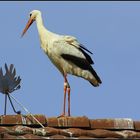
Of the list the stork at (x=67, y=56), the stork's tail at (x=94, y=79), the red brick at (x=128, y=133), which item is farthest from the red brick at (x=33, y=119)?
the stork's tail at (x=94, y=79)

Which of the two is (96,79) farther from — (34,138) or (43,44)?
(34,138)

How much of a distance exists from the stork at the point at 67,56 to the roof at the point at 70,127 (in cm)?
322

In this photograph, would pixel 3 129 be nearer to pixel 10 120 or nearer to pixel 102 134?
pixel 10 120

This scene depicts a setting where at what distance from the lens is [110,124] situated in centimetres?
791

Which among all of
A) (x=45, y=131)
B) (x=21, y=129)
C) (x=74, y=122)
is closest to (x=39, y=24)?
(x=74, y=122)

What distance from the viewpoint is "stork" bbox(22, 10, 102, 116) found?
11.2 meters

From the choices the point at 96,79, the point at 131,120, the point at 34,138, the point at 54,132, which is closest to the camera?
the point at 34,138

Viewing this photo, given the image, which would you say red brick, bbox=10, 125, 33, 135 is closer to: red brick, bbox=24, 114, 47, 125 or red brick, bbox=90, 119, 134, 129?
red brick, bbox=24, 114, 47, 125

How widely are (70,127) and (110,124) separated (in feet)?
1.45

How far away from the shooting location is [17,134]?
713cm

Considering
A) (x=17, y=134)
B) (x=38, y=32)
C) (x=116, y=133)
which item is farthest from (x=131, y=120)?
(x=38, y=32)

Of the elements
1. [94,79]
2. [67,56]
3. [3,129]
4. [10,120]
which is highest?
[67,56]

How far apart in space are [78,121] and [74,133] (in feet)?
1.15

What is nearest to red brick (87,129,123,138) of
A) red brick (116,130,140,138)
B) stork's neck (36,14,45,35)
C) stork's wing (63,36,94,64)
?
red brick (116,130,140,138)
